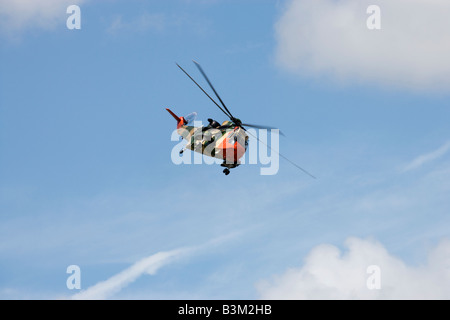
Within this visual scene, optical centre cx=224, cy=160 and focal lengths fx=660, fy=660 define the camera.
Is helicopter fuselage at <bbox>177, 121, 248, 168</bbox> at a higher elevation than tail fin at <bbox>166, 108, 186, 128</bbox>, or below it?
below

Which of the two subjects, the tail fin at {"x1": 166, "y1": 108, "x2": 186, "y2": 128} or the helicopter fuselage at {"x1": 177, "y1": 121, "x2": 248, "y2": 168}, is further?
the tail fin at {"x1": 166, "y1": 108, "x2": 186, "y2": 128}

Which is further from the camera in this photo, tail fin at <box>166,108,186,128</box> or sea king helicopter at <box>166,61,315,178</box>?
tail fin at <box>166,108,186,128</box>

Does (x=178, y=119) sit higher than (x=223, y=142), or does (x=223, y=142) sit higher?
(x=178, y=119)

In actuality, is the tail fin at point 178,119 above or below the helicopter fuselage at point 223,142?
above

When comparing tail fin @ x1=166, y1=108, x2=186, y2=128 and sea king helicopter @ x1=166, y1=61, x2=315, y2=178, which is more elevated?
tail fin @ x1=166, y1=108, x2=186, y2=128

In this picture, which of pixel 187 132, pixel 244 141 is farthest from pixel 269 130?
pixel 187 132

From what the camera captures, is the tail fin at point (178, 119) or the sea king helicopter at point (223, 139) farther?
the tail fin at point (178, 119)

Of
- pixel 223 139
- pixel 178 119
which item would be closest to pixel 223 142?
pixel 223 139

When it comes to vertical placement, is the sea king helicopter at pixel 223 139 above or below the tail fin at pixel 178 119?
below

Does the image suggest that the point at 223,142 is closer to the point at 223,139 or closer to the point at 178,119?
the point at 223,139

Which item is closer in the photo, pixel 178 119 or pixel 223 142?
pixel 223 142
